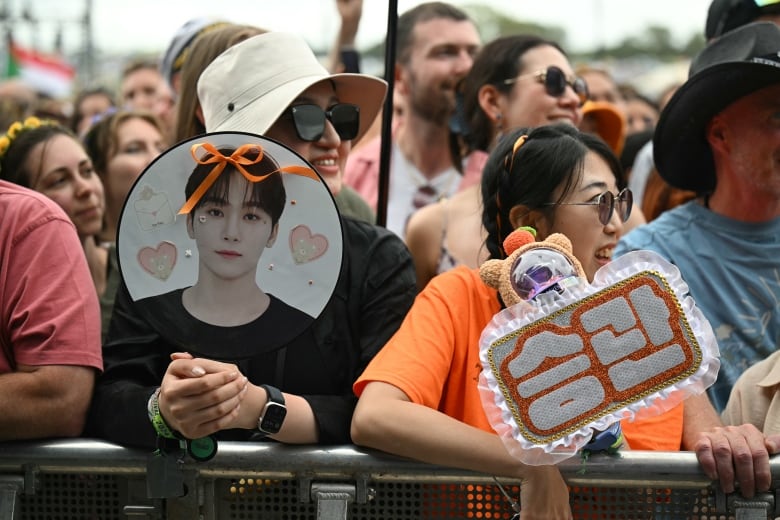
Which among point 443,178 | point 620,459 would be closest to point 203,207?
point 620,459

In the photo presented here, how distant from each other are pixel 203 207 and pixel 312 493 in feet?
2.11

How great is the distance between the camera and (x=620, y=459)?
2.47 meters

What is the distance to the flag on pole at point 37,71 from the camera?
50.3ft

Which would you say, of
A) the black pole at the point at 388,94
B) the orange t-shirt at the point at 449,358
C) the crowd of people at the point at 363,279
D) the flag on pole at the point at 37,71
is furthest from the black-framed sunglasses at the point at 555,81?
the flag on pole at the point at 37,71

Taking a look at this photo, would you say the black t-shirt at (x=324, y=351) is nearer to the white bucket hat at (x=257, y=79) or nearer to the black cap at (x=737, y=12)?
the white bucket hat at (x=257, y=79)

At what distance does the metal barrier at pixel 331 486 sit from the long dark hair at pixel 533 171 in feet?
2.17

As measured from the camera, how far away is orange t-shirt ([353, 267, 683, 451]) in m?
2.70

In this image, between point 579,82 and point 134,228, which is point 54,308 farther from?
point 579,82

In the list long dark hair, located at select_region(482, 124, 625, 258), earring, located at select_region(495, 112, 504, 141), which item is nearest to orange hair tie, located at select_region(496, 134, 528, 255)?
long dark hair, located at select_region(482, 124, 625, 258)

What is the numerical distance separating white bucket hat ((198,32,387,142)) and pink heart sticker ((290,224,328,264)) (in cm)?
61

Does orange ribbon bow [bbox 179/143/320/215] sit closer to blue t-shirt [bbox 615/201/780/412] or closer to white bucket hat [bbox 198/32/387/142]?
white bucket hat [bbox 198/32/387/142]

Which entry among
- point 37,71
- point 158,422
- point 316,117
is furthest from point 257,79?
point 37,71

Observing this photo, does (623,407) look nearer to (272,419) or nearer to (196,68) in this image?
(272,419)

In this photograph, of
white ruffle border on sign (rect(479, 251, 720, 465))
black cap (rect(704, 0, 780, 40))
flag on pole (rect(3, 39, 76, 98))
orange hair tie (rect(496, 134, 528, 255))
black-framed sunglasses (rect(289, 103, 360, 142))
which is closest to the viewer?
white ruffle border on sign (rect(479, 251, 720, 465))
